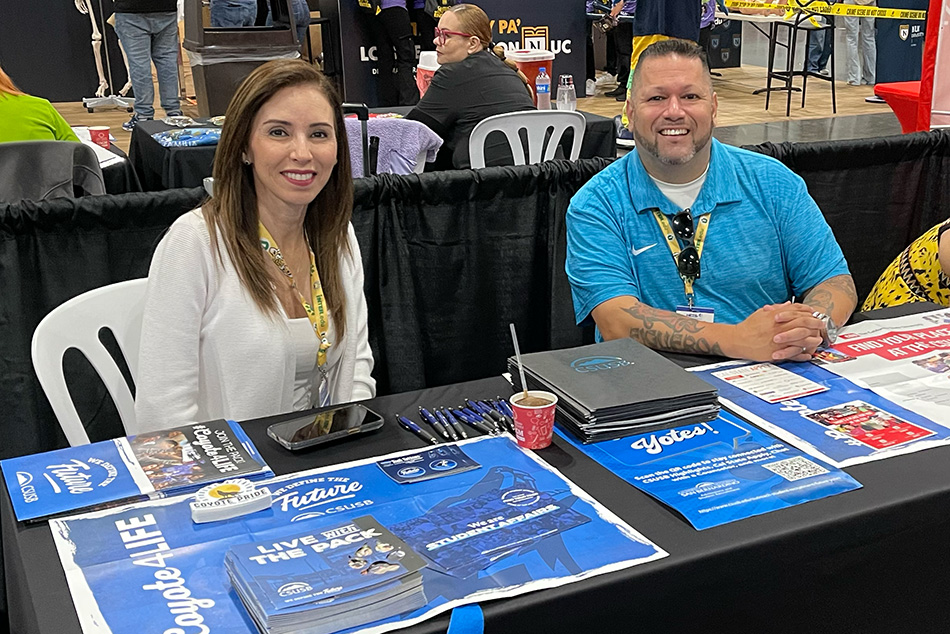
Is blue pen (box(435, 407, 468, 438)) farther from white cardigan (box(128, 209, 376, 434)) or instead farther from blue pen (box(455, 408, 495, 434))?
white cardigan (box(128, 209, 376, 434))

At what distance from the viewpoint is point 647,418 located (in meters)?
1.59

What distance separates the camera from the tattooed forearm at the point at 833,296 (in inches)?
85.5

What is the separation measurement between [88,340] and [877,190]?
287 cm

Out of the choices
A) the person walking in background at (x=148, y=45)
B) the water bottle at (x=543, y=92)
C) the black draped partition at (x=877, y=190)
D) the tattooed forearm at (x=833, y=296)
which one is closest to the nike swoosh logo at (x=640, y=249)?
the tattooed forearm at (x=833, y=296)

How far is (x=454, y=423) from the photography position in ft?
5.32

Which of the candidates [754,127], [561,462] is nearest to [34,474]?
[561,462]

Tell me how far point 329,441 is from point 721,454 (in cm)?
60

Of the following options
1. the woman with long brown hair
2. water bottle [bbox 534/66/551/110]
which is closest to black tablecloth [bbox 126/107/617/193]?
water bottle [bbox 534/66/551/110]

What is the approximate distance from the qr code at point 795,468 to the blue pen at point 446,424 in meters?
0.47

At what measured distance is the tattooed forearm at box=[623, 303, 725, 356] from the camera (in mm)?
1956

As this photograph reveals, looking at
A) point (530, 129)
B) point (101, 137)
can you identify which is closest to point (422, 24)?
point (530, 129)

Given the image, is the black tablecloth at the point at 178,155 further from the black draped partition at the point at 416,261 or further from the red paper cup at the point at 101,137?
the black draped partition at the point at 416,261

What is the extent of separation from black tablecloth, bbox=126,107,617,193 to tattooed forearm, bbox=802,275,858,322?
2677mm

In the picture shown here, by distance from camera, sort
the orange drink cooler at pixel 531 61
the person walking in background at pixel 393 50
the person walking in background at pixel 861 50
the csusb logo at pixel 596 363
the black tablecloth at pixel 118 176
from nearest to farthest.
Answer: the csusb logo at pixel 596 363
the black tablecloth at pixel 118 176
the orange drink cooler at pixel 531 61
the person walking in background at pixel 393 50
the person walking in background at pixel 861 50
